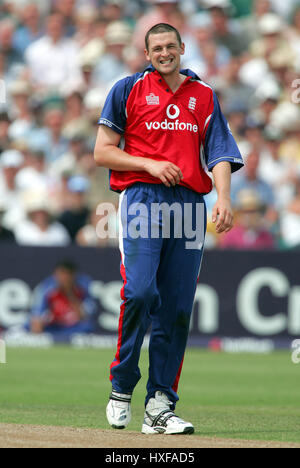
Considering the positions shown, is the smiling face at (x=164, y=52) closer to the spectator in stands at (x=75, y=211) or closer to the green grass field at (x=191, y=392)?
the green grass field at (x=191, y=392)

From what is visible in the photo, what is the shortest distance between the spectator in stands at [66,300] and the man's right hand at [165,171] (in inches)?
314

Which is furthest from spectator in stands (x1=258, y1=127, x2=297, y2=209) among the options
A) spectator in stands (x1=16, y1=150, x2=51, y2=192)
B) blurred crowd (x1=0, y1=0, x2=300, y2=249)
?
spectator in stands (x1=16, y1=150, x2=51, y2=192)

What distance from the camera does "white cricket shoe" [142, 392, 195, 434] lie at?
5406 millimetres

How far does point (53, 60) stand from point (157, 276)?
10.7 meters

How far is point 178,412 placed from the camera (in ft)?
22.5

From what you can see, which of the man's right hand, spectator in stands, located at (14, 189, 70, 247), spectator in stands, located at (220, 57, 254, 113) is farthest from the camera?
spectator in stands, located at (220, 57, 254, 113)

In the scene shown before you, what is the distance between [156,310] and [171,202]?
0.68 meters

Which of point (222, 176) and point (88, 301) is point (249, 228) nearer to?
point (88, 301)

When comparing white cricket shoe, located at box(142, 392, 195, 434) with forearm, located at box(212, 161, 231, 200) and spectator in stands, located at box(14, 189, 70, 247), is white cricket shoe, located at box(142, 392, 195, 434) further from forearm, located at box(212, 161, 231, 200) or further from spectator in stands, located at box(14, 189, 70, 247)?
spectator in stands, located at box(14, 189, 70, 247)

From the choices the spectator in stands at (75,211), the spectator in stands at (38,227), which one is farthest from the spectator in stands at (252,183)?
the spectator in stands at (38,227)

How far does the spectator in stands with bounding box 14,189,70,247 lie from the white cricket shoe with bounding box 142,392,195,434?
826 cm

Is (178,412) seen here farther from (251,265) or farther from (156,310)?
(251,265)

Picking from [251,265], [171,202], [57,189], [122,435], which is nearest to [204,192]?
[171,202]

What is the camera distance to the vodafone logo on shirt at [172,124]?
557 cm
